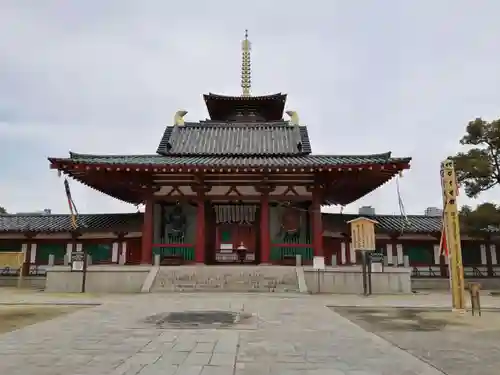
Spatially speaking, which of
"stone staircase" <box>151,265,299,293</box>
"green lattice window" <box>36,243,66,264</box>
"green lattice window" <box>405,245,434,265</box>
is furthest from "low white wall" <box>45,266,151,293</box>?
"green lattice window" <box>405,245,434,265</box>

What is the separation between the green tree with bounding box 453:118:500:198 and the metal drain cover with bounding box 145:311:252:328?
16.0m

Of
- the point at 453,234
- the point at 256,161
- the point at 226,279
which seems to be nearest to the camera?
the point at 453,234

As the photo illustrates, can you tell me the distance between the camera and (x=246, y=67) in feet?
113

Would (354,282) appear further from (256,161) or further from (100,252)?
(100,252)

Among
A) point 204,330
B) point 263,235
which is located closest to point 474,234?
point 263,235

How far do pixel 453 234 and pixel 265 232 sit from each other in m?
10.1

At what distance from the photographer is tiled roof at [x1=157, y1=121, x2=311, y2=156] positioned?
24141 mm

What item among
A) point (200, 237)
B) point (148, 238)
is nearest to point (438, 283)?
point (200, 237)

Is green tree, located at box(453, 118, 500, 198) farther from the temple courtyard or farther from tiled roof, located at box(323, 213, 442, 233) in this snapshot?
the temple courtyard

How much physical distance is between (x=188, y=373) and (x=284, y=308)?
7.08 metres

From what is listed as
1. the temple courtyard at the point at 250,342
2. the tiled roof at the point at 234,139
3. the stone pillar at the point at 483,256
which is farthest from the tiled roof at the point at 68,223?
the stone pillar at the point at 483,256

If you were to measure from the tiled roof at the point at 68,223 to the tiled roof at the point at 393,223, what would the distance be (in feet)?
37.4

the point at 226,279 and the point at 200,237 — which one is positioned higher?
the point at 200,237

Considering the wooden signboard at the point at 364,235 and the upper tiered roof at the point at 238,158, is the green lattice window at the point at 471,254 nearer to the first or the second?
the upper tiered roof at the point at 238,158
